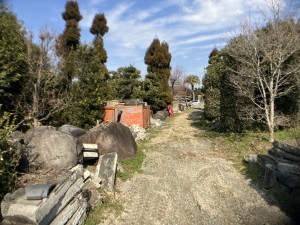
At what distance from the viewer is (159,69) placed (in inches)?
1169

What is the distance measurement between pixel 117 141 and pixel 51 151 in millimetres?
3492

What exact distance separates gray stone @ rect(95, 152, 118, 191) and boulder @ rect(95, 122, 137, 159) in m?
1.31

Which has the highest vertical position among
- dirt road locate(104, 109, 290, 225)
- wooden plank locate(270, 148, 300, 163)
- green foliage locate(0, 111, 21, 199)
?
green foliage locate(0, 111, 21, 199)

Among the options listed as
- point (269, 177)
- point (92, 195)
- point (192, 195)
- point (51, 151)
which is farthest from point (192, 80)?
point (92, 195)

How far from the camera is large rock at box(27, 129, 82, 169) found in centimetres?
680

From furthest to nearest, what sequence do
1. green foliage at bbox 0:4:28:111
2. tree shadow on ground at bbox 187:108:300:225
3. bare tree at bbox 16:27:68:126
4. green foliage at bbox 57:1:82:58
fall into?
green foliage at bbox 57:1:82:58 < bare tree at bbox 16:27:68:126 < green foliage at bbox 0:4:28:111 < tree shadow on ground at bbox 187:108:300:225

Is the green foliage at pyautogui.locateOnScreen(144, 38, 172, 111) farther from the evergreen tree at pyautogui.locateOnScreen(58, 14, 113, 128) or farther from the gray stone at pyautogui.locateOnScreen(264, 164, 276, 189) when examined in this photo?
the gray stone at pyautogui.locateOnScreen(264, 164, 276, 189)

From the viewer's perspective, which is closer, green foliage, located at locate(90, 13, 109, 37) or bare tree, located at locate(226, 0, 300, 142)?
bare tree, located at locate(226, 0, 300, 142)

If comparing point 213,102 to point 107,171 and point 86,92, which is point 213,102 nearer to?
point 86,92

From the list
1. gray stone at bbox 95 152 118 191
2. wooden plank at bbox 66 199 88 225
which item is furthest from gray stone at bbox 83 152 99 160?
wooden plank at bbox 66 199 88 225

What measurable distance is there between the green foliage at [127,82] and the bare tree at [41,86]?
11997 millimetres

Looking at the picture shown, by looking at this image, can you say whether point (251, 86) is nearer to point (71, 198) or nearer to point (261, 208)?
point (261, 208)

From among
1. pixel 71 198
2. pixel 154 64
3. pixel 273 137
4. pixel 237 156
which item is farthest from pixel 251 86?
pixel 154 64

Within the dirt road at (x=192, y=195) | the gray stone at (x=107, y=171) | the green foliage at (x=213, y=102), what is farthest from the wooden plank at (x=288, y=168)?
the green foliage at (x=213, y=102)
